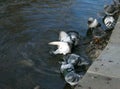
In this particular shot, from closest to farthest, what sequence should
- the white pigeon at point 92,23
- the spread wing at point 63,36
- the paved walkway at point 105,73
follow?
the paved walkway at point 105,73 < the spread wing at point 63,36 < the white pigeon at point 92,23

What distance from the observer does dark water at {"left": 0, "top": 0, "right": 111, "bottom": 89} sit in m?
6.16

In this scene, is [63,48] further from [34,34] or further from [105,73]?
[105,73]

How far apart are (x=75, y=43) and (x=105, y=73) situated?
8.05ft

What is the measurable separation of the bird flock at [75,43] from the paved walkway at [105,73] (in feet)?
1.72

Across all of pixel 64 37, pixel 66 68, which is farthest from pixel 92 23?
pixel 66 68

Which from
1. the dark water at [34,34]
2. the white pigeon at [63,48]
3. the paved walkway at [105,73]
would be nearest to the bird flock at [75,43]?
the white pigeon at [63,48]

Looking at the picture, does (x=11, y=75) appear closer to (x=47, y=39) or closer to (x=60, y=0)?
(x=47, y=39)

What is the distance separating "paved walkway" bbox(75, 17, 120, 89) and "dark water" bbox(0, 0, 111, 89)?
859 millimetres

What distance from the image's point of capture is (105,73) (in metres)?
5.15

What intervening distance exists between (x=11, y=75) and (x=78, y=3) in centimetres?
504

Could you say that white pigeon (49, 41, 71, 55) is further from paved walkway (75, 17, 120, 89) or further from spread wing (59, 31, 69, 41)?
→ paved walkway (75, 17, 120, 89)

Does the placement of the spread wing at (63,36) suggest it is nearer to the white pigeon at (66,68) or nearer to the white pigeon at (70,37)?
the white pigeon at (70,37)

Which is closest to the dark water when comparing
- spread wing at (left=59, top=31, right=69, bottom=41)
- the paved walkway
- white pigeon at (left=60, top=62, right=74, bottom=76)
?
white pigeon at (left=60, top=62, right=74, bottom=76)

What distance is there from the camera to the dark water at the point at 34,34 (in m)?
6.16
